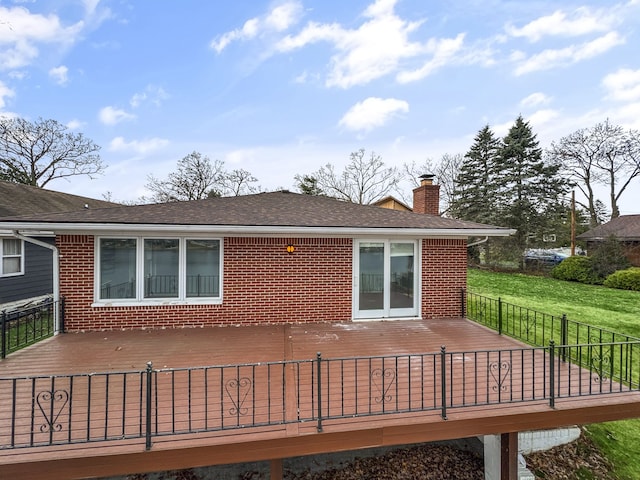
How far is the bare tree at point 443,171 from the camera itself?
102 feet

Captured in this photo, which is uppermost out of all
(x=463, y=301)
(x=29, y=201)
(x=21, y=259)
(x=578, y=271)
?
(x=29, y=201)

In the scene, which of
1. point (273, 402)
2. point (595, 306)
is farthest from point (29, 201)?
point (595, 306)

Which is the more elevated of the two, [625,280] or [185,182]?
[185,182]

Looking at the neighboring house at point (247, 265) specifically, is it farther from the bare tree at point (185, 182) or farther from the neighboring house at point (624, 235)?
the bare tree at point (185, 182)

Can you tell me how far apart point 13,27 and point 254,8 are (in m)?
9.06

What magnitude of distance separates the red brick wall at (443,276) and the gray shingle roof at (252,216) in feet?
1.89

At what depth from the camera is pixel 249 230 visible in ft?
21.9

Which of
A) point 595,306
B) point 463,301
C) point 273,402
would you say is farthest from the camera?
point 595,306

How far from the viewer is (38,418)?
Answer: 3490 millimetres

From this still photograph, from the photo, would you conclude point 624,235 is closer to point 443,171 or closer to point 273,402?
point 443,171

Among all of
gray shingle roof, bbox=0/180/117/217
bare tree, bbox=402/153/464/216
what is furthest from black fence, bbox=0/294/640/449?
bare tree, bbox=402/153/464/216

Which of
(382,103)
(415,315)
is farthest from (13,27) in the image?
(382,103)

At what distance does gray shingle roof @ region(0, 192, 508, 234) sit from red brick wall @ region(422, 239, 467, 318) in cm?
58

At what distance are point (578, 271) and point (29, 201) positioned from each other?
28.8 metres
